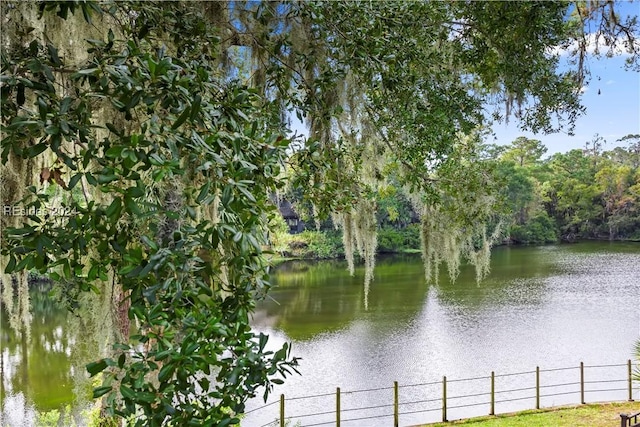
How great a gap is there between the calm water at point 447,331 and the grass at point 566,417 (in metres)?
0.84

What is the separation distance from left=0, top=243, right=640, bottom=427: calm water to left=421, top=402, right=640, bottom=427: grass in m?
0.83

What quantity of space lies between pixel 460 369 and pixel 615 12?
5.83 meters

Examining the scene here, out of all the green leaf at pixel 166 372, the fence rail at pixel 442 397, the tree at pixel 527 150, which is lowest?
the fence rail at pixel 442 397

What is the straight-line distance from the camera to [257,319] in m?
10.9

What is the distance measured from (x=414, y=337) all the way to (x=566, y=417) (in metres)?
4.06

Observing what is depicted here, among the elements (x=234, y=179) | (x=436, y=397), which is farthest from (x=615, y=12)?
(x=436, y=397)

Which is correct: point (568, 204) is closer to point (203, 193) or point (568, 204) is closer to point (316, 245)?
point (316, 245)

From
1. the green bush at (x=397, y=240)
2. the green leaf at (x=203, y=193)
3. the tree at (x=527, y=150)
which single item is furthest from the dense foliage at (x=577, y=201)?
the green leaf at (x=203, y=193)

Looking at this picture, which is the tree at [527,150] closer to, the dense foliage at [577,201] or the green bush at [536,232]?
the dense foliage at [577,201]

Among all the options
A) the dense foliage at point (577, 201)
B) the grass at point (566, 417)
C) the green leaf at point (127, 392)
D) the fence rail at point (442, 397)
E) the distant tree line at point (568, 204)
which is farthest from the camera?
the dense foliage at point (577, 201)

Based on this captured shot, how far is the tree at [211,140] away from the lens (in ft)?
2.92

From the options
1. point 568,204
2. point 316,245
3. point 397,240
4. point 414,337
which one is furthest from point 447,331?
point 568,204

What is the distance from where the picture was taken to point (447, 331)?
31.4 feet

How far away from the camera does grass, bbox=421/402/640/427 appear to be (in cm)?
506
